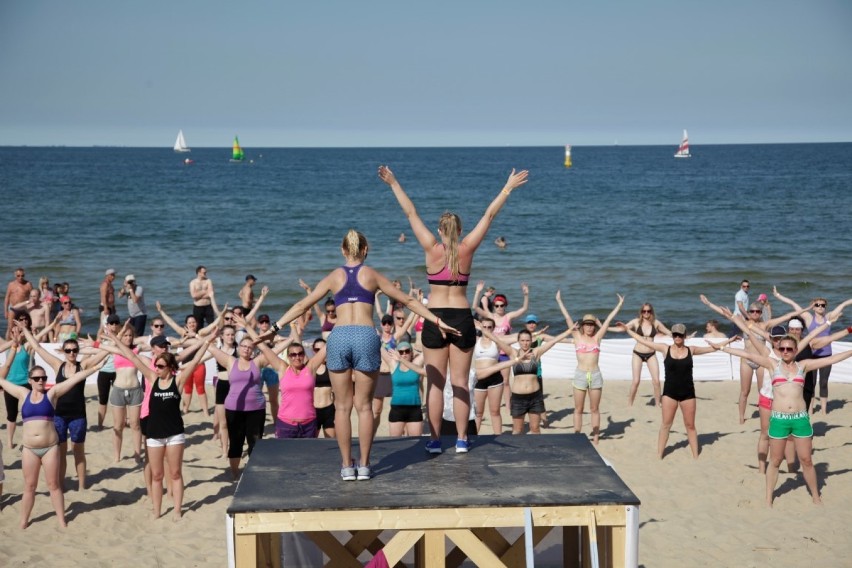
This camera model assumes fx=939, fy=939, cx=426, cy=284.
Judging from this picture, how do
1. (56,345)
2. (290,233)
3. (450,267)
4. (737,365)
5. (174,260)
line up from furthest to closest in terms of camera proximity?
1. (290,233)
2. (174,260)
3. (737,365)
4. (56,345)
5. (450,267)

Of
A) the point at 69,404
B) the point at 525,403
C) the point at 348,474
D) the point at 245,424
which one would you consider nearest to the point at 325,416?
the point at 245,424

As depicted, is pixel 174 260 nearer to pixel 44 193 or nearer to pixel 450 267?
pixel 450 267

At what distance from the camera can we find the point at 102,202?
2635 inches

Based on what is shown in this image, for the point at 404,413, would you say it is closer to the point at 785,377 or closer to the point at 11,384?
the point at 785,377

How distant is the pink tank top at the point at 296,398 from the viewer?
34.2ft

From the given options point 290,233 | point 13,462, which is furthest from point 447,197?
point 13,462

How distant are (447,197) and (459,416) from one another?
7043 centimetres

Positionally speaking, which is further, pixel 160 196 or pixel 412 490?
pixel 160 196

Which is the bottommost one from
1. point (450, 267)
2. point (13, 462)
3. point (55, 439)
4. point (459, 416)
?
point (13, 462)

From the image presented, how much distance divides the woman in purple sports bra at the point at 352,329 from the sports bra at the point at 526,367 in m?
5.26

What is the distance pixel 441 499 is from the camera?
6.18 m

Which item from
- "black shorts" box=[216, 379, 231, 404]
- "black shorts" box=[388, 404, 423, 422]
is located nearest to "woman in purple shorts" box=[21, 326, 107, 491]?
"black shorts" box=[216, 379, 231, 404]

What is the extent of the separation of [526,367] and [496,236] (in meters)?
36.2

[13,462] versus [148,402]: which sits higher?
[148,402]
